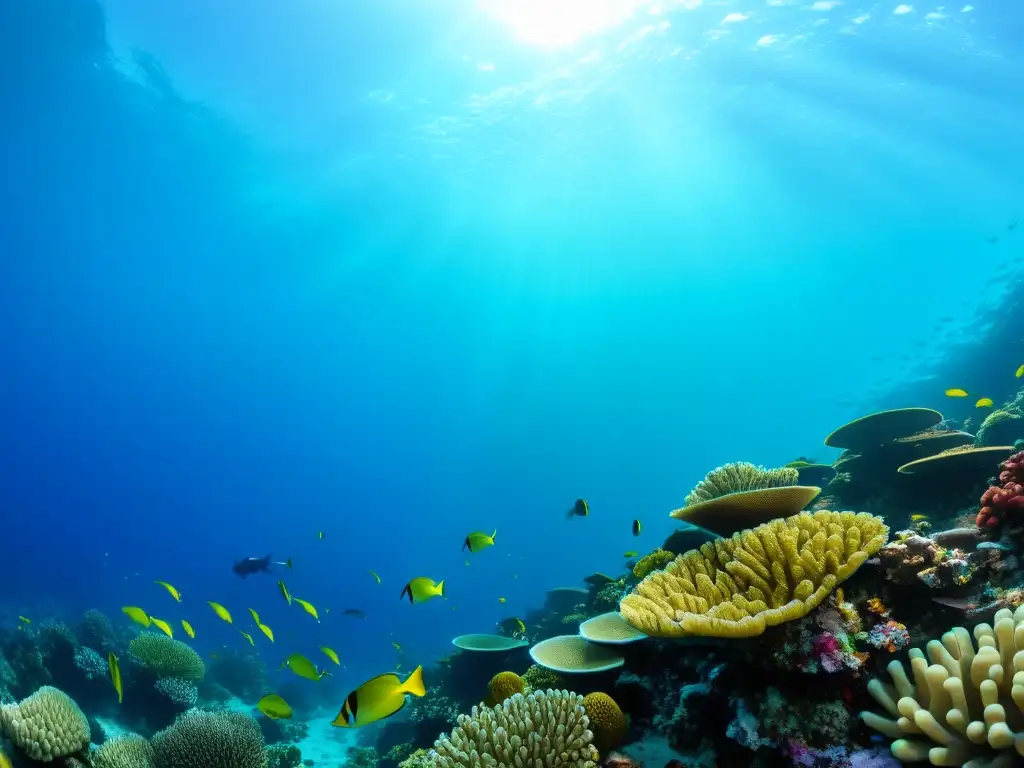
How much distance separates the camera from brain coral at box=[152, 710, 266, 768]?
630 cm

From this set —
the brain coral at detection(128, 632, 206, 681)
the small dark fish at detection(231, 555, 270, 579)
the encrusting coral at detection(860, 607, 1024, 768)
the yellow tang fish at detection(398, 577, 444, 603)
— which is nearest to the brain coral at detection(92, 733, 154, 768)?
the yellow tang fish at detection(398, 577, 444, 603)

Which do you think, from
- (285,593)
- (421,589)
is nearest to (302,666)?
(421,589)

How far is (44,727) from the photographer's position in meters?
5.21

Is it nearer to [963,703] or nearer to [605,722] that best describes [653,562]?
[605,722]

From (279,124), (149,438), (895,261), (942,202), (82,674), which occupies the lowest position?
(82,674)

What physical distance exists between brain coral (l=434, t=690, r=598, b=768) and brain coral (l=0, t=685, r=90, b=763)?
487 centimetres

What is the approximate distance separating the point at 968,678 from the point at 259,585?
116m

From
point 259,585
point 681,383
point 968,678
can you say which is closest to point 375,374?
point 259,585

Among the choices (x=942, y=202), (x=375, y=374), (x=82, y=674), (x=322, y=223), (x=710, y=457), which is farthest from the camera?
(x=710, y=457)

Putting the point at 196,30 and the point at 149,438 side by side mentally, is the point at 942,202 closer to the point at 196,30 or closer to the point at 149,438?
the point at 196,30

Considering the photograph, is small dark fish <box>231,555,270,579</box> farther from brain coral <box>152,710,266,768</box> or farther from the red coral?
the red coral

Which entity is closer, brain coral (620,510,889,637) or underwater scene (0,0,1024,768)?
brain coral (620,510,889,637)

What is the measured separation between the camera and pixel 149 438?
107625mm

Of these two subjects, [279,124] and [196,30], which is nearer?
[196,30]
